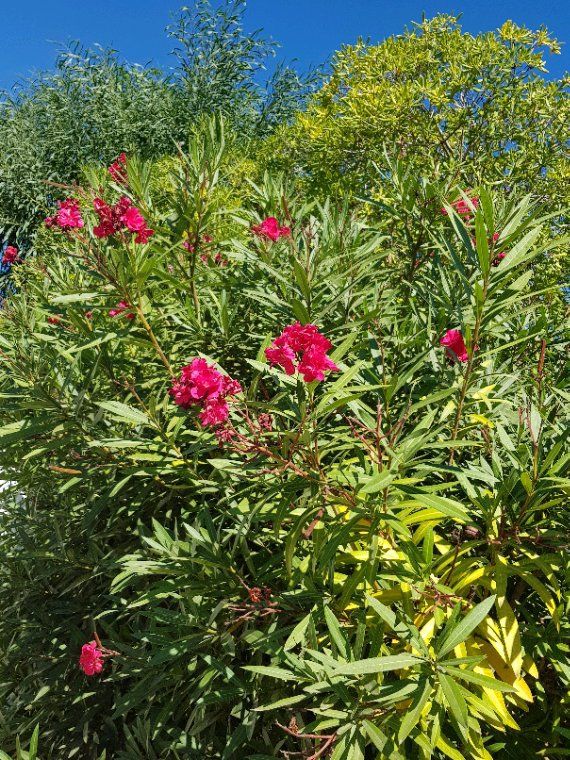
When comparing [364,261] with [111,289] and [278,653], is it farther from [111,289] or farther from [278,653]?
[278,653]

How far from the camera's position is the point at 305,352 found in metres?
1.56

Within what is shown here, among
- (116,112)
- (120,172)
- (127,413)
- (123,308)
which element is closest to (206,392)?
(127,413)

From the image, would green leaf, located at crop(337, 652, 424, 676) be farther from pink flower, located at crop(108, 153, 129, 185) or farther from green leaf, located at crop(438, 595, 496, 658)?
pink flower, located at crop(108, 153, 129, 185)

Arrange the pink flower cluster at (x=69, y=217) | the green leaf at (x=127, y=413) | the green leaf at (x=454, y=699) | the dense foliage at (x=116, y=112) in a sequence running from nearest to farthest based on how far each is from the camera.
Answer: the green leaf at (x=454, y=699) < the green leaf at (x=127, y=413) < the pink flower cluster at (x=69, y=217) < the dense foliage at (x=116, y=112)

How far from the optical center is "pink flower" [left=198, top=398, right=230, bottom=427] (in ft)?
5.47

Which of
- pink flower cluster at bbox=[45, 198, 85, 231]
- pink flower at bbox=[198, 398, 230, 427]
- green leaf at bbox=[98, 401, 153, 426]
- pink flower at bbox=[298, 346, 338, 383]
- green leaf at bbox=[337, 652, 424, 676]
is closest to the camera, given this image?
green leaf at bbox=[337, 652, 424, 676]

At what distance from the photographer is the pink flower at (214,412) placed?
1.67 meters

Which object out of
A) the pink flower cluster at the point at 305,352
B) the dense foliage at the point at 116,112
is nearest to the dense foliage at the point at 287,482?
the pink flower cluster at the point at 305,352

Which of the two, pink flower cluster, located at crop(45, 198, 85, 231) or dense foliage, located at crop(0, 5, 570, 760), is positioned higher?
pink flower cluster, located at crop(45, 198, 85, 231)

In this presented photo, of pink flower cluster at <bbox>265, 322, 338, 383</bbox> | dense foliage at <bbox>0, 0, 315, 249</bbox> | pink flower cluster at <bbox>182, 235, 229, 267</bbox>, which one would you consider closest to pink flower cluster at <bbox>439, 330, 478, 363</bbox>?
pink flower cluster at <bbox>265, 322, 338, 383</bbox>

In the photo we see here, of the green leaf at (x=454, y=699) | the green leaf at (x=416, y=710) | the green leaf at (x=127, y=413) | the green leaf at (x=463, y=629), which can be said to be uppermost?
the green leaf at (x=127, y=413)

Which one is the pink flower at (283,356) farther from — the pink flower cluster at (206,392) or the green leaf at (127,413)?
the green leaf at (127,413)

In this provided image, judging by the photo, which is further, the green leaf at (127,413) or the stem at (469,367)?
the green leaf at (127,413)

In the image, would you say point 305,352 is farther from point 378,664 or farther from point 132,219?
point 132,219
